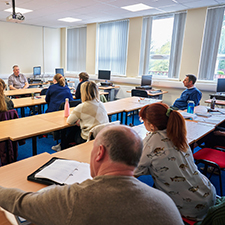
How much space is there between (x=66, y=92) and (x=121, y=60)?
4.32 meters

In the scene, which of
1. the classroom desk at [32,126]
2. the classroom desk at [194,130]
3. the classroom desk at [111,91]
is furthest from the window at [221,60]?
the classroom desk at [32,126]

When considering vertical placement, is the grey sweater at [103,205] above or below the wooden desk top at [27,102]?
above

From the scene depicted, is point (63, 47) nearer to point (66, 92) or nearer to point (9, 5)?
point (9, 5)

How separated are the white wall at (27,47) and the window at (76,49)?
2.10ft

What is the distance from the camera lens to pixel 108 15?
6531 millimetres

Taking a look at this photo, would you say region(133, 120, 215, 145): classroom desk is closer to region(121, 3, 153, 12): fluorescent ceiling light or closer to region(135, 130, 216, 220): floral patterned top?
region(135, 130, 216, 220): floral patterned top

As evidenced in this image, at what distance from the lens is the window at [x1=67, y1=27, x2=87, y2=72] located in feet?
28.5

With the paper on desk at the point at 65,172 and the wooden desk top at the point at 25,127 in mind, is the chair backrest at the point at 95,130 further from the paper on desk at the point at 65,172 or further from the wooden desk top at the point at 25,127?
the wooden desk top at the point at 25,127

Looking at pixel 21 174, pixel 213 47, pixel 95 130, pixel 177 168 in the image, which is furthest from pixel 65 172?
pixel 213 47

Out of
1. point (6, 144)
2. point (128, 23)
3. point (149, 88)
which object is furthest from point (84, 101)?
point (128, 23)

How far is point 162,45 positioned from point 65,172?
611 centimetres

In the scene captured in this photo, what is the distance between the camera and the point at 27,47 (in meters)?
8.40

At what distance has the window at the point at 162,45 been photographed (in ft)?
19.9

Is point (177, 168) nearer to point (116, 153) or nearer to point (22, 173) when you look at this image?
point (116, 153)
